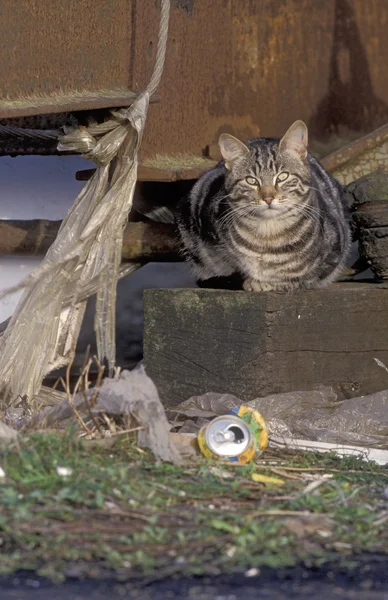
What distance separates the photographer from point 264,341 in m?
3.32

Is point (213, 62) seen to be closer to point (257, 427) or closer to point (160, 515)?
point (257, 427)

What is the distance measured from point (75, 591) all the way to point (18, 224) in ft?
8.82

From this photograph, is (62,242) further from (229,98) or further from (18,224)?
(229,98)

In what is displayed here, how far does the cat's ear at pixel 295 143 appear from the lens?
3.63 m

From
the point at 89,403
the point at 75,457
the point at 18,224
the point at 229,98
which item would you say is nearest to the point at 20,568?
the point at 75,457

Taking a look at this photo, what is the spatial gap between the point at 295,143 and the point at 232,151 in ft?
0.86

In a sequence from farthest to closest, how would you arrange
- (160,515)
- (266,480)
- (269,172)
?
(269,172) → (266,480) → (160,515)

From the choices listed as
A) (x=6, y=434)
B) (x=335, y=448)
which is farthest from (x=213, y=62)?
(x=6, y=434)

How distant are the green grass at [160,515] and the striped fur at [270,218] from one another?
Result: 1455mm

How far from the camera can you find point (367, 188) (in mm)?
3832

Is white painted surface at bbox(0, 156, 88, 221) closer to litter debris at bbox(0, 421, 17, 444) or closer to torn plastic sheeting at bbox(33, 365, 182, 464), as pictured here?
torn plastic sheeting at bbox(33, 365, 182, 464)

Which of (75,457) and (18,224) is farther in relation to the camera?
(18,224)

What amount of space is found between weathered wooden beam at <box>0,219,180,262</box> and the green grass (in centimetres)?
181

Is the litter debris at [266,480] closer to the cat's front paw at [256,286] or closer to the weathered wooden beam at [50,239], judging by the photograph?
the cat's front paw at [256,286]
